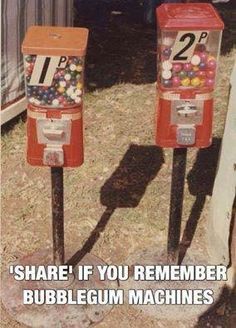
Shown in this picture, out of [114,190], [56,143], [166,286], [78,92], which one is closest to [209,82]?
[78,92]

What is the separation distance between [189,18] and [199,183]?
2.26m

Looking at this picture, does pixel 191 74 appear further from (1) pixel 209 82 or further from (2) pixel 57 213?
(2) pixel 57 213

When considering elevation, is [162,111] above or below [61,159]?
above

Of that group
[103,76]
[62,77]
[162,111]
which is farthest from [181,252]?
[103,76]

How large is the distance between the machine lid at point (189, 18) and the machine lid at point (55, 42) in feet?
Answer: 1.64

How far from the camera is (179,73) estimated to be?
3842mm

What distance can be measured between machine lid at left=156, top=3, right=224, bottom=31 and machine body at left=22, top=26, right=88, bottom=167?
509mm

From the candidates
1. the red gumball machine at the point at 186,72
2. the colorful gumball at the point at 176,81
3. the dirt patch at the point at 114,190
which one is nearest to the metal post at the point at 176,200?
the red gumball machine at the point at 186,72

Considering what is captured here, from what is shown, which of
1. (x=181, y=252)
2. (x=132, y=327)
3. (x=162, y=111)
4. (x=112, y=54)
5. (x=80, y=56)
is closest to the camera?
(x=80, y=56)

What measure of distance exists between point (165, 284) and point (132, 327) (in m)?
0.46

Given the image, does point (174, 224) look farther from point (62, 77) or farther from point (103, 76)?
point (103, 76)

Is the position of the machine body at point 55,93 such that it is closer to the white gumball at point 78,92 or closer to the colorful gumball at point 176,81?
the white gumball at point 78,92

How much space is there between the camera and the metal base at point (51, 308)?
448 centimetres

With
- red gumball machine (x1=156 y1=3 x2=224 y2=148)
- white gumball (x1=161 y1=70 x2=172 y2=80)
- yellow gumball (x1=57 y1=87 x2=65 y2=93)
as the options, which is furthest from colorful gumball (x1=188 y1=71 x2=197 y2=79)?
yellow gumball (x1=57 y1=87 x2=65 y2=93)
